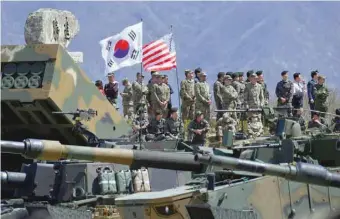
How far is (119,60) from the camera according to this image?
20.9m

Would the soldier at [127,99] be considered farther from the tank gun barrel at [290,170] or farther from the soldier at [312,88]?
the tank gun barrel at [290,170]

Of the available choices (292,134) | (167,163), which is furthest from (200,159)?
(292,134)

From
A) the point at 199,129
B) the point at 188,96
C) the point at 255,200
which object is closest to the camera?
the point at 255,200

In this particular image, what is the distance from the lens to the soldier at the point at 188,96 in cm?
2025

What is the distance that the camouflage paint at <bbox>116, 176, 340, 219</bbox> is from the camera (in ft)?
37.4

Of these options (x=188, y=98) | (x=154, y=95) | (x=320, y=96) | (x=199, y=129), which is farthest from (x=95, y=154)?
(x=320, y=96)

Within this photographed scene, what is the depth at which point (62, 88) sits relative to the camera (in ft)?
52.5

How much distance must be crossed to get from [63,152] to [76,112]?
7509 mm

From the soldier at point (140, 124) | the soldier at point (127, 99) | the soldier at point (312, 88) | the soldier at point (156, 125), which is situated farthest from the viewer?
the soldier at point (127, 99)

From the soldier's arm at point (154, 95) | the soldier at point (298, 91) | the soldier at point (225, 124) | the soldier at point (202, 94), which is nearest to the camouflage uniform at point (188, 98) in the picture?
the soldier at point (202, 94)

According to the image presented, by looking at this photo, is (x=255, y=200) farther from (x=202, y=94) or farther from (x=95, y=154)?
(x=202, y=94)

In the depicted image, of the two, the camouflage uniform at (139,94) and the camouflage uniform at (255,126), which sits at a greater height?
the camouflage uniform at (139,94)

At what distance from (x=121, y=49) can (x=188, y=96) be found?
1.89 metres

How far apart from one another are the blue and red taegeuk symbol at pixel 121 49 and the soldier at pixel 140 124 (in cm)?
172
